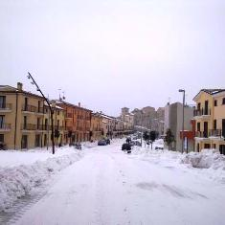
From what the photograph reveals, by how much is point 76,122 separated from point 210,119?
5397cm

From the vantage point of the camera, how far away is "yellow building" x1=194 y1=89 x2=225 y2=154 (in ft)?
147

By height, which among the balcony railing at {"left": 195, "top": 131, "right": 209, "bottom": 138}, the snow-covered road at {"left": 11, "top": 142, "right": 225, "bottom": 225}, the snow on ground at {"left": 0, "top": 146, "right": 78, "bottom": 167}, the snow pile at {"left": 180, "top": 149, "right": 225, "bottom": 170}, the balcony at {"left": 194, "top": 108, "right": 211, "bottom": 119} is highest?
the balcony at {"left": 194, "top": 108, "right": 211, "bottom": 119}

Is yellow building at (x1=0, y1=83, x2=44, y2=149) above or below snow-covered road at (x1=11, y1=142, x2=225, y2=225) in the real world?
above

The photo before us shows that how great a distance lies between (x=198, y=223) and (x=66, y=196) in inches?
243

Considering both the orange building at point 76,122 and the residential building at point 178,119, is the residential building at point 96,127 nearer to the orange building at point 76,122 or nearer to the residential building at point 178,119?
the orange building at point 76,122

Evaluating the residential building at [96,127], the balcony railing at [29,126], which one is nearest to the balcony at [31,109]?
the balcony railing at [29,126]

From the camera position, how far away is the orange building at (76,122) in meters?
89.9

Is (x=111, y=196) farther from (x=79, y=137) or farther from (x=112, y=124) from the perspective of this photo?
(x=112, y=124)

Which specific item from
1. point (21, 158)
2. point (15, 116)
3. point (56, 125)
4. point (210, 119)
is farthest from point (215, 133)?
point (56, 125)

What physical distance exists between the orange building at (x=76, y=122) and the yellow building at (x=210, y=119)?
40.2 m

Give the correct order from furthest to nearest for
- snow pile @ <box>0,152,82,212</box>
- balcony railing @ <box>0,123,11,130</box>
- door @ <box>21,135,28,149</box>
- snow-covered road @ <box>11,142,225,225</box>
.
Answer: door @ <box>21,135,28,149</box>
balcony railing @ <box>0,123,11,130</box>
snow pile @ <box>0,152,82,212</box>
snow-covered road @ <box>11,142,225,225</box>

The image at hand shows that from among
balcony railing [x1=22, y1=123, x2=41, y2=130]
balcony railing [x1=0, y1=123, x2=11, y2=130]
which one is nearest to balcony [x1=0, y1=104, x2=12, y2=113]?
balcony railing [x1=0, y1=123, x2=11, y2=130]

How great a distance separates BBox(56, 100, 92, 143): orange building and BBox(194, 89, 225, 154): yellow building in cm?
4016

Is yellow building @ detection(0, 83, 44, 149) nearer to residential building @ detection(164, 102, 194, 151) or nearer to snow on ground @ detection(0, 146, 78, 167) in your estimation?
snow on ground @ detection(0, 146, 78, 167)
